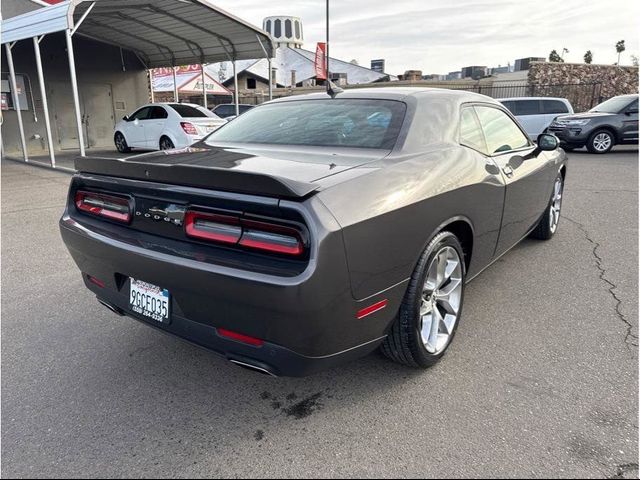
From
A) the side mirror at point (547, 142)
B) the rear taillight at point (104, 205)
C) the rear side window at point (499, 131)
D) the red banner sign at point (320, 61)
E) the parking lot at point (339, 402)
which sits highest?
the red banner sign at point (320, 61)

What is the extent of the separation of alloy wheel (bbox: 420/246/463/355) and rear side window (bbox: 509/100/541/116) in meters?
13.9

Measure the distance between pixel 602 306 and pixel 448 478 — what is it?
2.32 m

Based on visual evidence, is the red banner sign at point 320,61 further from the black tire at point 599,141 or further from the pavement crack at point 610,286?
the pavement crack at point 610,286

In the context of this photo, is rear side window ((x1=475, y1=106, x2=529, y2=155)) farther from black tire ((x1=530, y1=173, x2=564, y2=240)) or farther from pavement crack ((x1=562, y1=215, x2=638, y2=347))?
pavement crack ((x1=562, y1=215, x2=638, y2=347))

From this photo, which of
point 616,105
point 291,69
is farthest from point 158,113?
point 291,69

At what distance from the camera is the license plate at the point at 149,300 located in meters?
2.31

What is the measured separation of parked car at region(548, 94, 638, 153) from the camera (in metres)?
13.3

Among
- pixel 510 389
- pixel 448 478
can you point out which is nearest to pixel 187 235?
pixel 448 478

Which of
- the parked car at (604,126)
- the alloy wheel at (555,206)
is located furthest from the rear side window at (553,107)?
the alloy wheel at (555,206)

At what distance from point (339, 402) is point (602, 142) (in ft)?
47.3

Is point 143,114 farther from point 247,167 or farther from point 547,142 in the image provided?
point 247,167

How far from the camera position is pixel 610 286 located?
396cm

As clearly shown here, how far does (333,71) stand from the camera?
46125 mm

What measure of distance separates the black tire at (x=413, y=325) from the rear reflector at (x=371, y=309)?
23 cm
